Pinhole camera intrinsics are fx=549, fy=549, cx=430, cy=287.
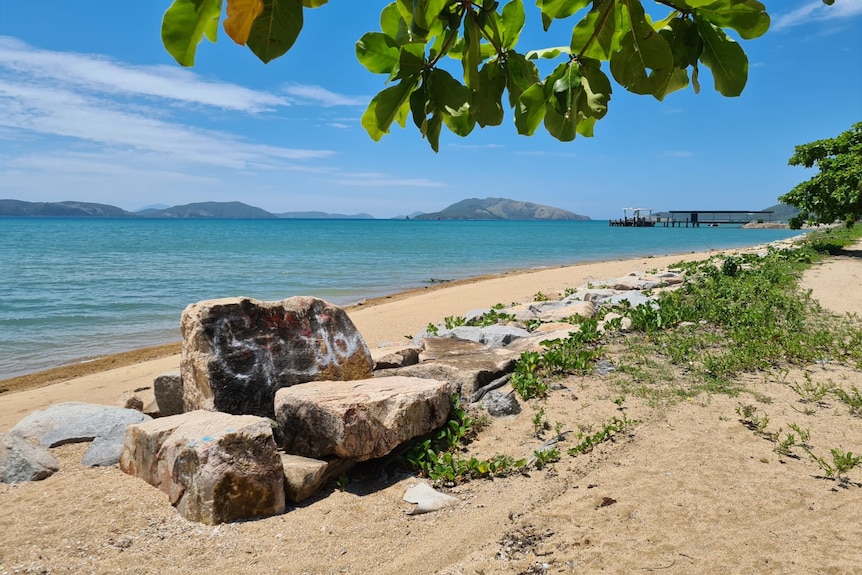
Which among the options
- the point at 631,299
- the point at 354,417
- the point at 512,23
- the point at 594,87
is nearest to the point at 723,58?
the point at 594,87

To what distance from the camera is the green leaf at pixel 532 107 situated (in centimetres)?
124

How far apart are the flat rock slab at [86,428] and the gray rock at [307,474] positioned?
1.55m

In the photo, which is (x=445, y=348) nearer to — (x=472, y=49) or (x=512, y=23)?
(x=512, y=23)

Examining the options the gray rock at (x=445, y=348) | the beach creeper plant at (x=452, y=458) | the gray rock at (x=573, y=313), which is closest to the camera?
the beach creeper plant at (x=452, y=458)

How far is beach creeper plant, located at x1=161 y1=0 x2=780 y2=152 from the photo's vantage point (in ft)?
3.51

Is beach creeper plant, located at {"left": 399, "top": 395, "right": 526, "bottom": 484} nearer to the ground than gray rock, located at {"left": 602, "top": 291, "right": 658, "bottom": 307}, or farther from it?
nearer to the ground

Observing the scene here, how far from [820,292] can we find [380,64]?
10.5m

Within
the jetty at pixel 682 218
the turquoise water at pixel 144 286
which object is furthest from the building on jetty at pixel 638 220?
the turquoise water at pixel 144 286

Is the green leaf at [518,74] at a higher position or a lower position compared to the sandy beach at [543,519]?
higher

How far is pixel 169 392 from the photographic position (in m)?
5.21

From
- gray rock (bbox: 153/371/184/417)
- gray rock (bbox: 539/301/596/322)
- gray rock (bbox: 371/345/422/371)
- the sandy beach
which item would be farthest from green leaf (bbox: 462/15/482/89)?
gray rock (bbox: 539/301/596/322)

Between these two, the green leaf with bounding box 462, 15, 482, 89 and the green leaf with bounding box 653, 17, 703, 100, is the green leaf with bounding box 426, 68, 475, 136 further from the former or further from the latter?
the green leaf with bounding box 653, 17, 703, 100

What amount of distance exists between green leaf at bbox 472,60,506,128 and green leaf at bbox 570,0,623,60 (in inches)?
7.5

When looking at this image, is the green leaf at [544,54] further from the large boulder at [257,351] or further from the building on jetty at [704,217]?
the building on jetty at [704,217]
